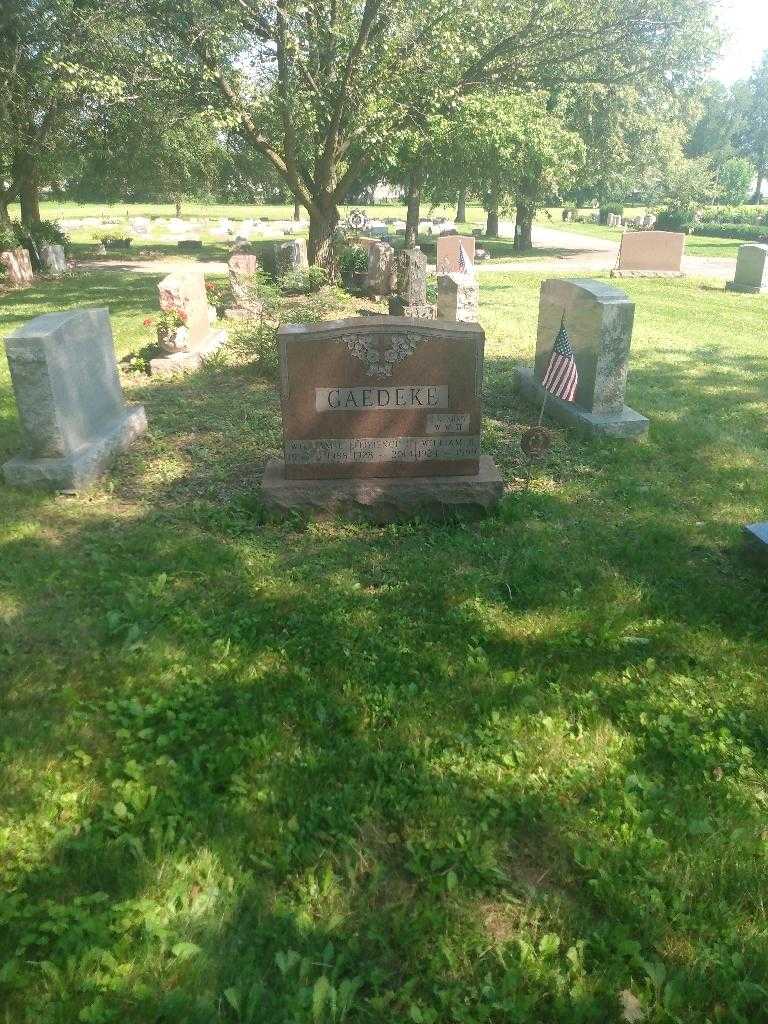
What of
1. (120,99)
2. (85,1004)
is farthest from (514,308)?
(85,1004)

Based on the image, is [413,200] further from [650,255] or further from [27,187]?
[27,187]

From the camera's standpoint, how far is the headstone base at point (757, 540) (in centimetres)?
466

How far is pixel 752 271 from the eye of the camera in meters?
18.9

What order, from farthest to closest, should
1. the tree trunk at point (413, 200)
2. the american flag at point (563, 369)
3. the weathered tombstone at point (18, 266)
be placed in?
the tree trunk at point (413, 200) → the weathered tombstone at point (18, 266) → the american flag at point (563, 369)

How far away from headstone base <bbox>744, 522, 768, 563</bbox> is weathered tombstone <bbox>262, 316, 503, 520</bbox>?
5.63ft

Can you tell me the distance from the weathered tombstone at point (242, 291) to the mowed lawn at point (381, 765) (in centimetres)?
788

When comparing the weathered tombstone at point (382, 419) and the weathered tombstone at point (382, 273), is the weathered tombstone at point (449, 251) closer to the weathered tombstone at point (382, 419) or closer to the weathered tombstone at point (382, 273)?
the weathered tombstone at point (382, 273)

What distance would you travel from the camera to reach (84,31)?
15.7 metres

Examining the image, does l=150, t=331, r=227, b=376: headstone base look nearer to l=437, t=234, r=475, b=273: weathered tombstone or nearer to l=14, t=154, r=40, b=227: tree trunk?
l=437, t=234, r=475, b=273: weathered tombstone

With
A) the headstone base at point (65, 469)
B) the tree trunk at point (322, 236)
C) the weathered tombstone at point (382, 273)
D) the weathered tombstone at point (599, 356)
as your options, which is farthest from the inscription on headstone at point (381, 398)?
the tree trunk at point (322, 236)

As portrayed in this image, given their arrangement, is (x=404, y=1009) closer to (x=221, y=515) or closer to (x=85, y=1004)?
(x=85, y=1004)

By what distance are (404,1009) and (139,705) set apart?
173cm

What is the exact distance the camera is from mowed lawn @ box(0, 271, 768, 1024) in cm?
221

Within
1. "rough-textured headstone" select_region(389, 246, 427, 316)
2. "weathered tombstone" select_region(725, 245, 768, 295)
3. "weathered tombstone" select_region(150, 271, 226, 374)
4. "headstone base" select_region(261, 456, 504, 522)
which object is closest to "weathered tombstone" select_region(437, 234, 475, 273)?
"rough-textured headstone" select_region(389, 246, 427, 316)
